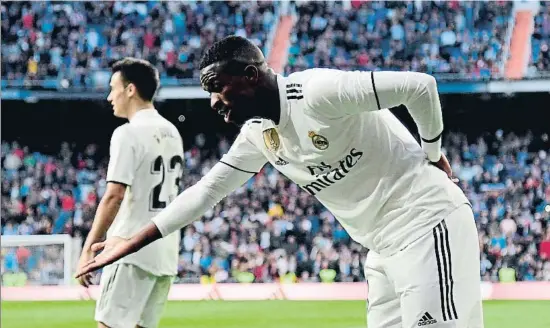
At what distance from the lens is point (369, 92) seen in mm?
3023

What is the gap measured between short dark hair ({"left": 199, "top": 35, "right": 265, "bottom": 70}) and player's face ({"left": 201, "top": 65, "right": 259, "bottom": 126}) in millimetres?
38

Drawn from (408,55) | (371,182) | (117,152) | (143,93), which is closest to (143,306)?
(117,152)

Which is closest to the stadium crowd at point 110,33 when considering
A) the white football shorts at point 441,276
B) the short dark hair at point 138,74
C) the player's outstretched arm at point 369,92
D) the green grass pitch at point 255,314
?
the green grass pitch at point 255,314

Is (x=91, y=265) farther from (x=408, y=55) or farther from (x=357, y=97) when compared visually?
(x=408, y=55)

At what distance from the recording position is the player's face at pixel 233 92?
3242 mm

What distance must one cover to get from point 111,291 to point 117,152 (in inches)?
29.1

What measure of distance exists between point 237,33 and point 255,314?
13214mm

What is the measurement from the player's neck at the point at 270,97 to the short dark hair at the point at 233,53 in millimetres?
76

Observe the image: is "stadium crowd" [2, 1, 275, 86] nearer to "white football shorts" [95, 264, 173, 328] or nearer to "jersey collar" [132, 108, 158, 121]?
"jersey collar" [132, 108, 158, 121]

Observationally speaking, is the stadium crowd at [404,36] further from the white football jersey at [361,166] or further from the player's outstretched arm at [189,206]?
the white football jersey at [361,166]

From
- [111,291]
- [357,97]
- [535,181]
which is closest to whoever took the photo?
[357,97]

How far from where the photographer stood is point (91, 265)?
3.66m

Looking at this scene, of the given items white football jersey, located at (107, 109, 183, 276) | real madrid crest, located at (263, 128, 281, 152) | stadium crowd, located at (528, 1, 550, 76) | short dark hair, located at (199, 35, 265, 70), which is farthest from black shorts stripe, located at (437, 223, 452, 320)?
stadium crowd, located at (528, 1, 550, 76)

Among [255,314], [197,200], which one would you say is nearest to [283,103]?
[197,200]
